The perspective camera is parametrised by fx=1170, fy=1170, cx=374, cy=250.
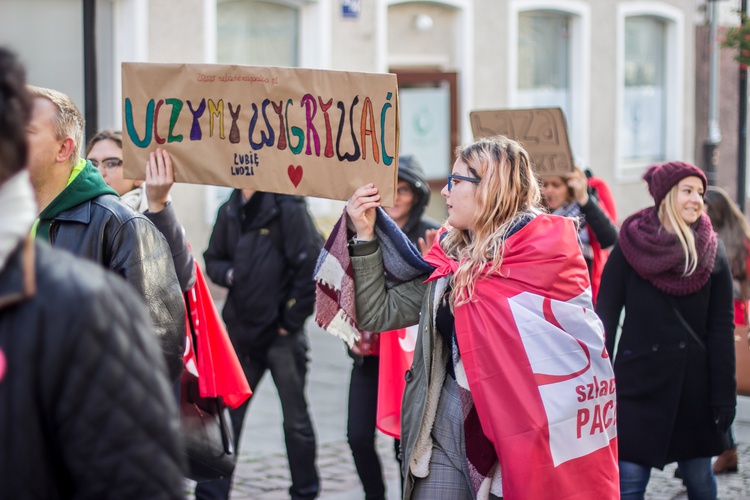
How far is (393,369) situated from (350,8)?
335 inches

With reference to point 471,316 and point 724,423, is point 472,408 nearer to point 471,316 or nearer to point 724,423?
point 471,316

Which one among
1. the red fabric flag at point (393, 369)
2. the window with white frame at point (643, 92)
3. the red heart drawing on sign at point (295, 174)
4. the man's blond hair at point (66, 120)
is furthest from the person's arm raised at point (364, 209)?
the window with white frame at point (643, 92)

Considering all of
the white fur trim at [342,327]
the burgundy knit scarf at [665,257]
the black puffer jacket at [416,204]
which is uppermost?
the black puffer jacket at [416,204]

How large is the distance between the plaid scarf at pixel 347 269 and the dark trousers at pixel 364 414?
4.47ft

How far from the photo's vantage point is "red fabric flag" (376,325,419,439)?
4.59 meters

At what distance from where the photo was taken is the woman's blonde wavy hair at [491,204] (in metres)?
3.82

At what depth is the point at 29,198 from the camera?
195 cm

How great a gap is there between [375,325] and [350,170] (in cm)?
54

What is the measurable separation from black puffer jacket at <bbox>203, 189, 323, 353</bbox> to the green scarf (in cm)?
221

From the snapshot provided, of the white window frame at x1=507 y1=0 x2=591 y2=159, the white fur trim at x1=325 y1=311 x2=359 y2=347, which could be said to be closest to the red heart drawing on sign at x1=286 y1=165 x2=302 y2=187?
the white fur trim at x1=325 y1=311 x2=359 y2=347

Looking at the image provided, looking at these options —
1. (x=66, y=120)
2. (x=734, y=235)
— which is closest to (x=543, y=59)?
(x=734, y=235)

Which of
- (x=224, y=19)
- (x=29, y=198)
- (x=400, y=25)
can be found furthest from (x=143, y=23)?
(x=29, y=198)

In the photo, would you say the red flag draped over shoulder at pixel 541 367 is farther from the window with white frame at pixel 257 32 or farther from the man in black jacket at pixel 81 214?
the window with white frame at pixel 257 32

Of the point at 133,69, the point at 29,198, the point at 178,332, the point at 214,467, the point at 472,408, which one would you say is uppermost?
the point at 133,69
